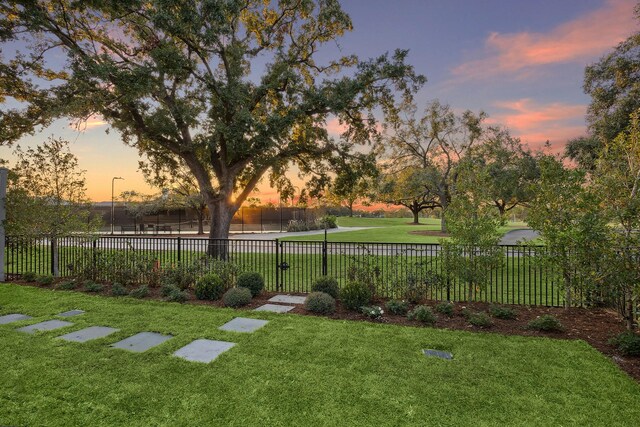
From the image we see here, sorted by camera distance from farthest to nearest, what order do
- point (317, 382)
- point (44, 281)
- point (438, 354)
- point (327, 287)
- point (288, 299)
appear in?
point (44, 281) → point (288, 299) → point (327, 287) → point (438, 354) → point (317, 382)

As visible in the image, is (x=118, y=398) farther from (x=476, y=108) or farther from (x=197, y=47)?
(x=476, y=108)

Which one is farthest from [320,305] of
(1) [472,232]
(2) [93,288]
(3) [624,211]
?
(2) [93,288]

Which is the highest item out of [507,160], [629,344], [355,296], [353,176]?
[507,160]

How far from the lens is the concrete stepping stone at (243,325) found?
5.03 meters

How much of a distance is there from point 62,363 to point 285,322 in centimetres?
296

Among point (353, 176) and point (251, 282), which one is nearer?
point (251, 282)

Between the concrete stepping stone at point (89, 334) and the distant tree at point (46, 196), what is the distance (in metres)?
5.30

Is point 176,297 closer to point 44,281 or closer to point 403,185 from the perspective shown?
point 44,281

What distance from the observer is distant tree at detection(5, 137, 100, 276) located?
341 inches

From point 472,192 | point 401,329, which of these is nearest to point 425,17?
point 472,192

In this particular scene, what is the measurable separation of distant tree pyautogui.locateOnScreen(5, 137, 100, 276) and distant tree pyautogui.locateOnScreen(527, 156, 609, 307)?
1122 centimetres

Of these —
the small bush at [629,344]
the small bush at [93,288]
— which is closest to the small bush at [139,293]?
the small bush at [93,288]

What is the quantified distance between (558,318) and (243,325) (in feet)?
18.5

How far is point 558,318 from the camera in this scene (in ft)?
19.0
